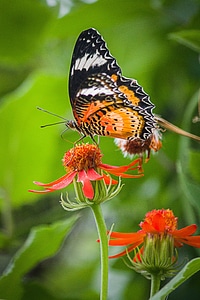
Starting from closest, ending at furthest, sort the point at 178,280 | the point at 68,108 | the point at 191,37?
the point at 178,280 < the point at 191,37 < the point at 68,108

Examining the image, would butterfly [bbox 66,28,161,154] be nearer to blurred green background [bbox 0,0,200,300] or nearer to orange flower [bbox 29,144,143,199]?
orange flower [bbox 29,144,143,199]

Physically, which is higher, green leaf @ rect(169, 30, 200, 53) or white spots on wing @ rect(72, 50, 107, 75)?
green leaf @ rect(169, 30, 200, 53)

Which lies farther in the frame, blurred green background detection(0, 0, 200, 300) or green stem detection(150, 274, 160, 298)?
blurred green background detection(0, 0, 200, 300)

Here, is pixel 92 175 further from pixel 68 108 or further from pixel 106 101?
pixel 68 108

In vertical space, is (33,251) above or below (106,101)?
below

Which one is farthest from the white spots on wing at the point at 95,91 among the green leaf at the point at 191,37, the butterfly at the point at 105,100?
the green leaf at the point at 191,37

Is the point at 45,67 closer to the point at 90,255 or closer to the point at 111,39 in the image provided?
the point at 111,39

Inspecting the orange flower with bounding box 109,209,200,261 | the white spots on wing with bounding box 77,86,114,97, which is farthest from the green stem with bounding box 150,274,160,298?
the white spots on wing with bounding box 77,86,114,97

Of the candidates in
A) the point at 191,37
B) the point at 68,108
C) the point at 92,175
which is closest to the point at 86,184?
the point at 92,175
